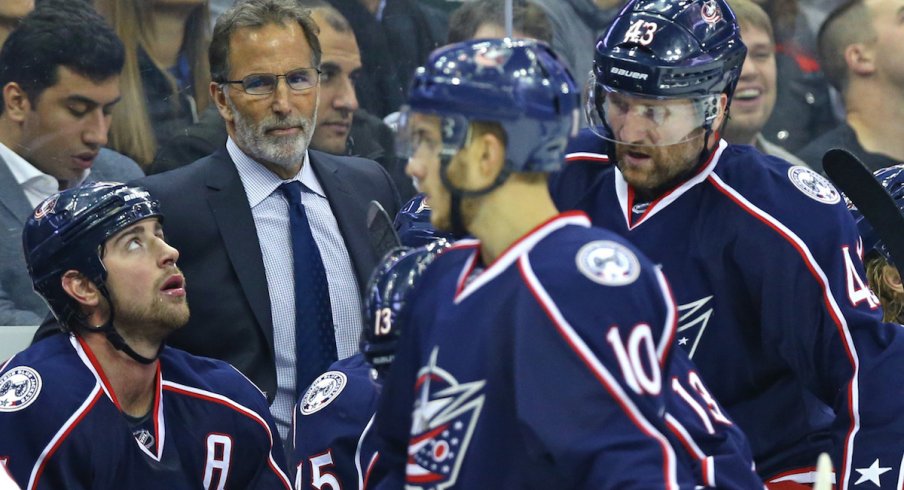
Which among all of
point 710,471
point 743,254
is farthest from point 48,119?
point 710,471

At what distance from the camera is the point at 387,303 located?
208 cm

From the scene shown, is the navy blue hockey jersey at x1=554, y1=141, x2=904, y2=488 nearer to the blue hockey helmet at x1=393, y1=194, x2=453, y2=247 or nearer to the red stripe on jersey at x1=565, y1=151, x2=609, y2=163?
the red stripe on jersey at x1=565, y1=151, x2=609, y2=163

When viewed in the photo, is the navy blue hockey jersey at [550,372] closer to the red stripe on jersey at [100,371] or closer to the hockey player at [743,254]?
the hockey player at [743,254]

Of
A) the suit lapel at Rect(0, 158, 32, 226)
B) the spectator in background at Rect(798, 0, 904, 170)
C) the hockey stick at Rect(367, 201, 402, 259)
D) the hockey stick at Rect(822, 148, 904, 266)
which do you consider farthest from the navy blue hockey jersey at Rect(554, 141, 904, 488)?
the spectator in background at Rect(798, 0, 904, 170)

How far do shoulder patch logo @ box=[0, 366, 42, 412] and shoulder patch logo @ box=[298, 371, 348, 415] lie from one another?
527 millimetres

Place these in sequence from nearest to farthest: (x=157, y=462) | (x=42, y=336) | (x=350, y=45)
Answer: (x=157, y=462) < (x=42, y=336) < (x=350, y=45)

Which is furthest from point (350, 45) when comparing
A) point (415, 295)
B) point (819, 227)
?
point (415, 295)

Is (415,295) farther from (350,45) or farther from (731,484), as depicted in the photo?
(350,45)

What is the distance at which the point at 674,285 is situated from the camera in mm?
2650

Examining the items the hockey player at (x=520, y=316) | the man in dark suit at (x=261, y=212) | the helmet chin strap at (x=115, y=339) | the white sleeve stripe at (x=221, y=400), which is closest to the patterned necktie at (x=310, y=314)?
the man in dark suit at (x=261, y=212)

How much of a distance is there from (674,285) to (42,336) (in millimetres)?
1443

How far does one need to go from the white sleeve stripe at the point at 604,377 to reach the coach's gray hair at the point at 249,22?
1916 mm

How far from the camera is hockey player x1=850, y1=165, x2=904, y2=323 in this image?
3.24m

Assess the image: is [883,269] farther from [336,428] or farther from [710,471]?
[710,471]
